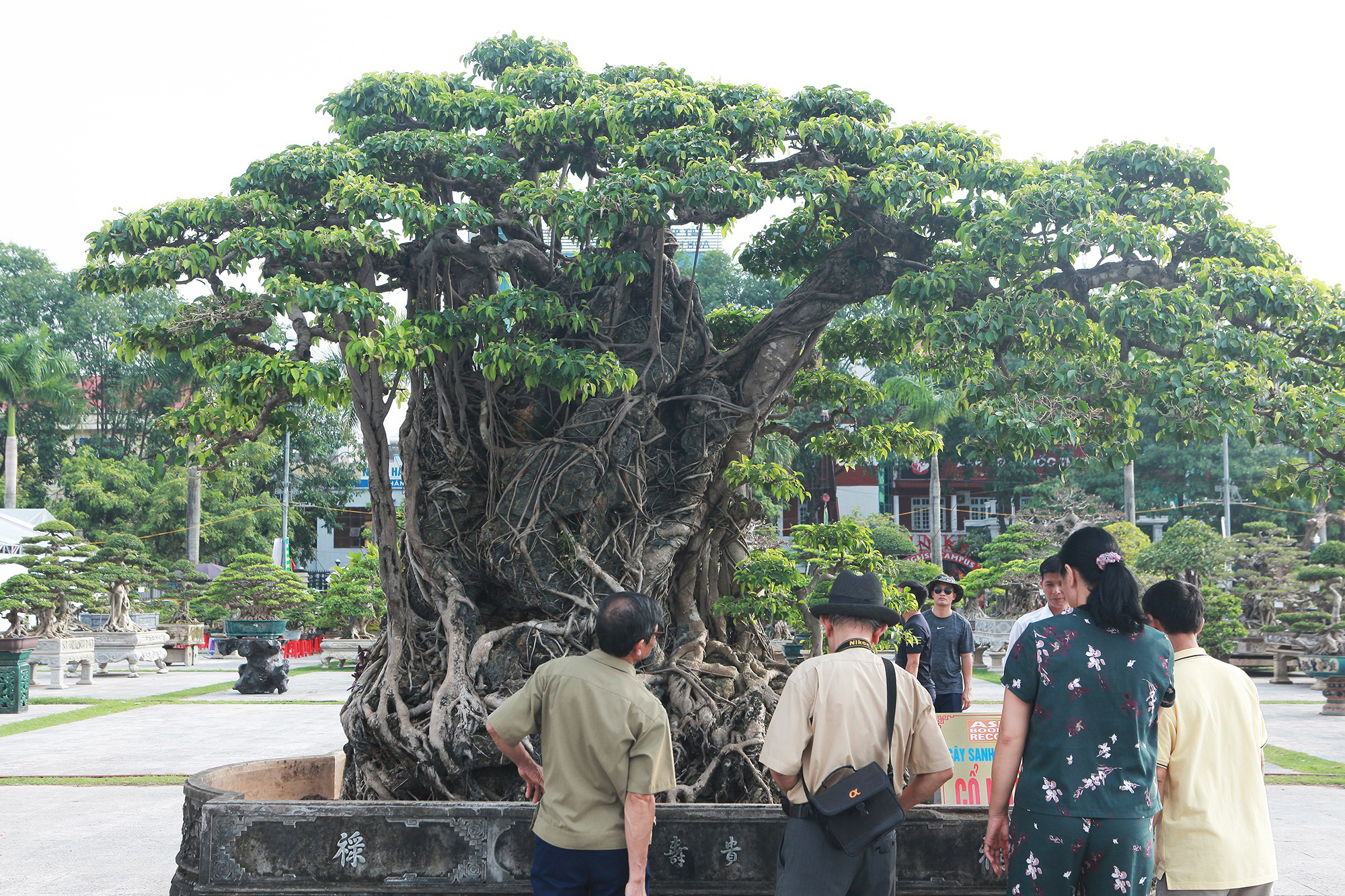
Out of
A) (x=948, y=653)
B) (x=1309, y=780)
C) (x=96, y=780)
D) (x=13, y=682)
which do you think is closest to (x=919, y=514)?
(x=1309, y=780)

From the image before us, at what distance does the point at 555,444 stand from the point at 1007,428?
313cm

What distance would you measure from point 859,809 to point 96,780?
784 centimetres

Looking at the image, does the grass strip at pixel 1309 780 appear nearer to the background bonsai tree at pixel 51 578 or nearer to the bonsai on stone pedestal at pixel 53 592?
the bonsai on stone pedestal at pixel 53 592

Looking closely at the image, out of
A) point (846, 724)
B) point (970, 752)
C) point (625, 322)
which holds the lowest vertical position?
point (970, 752)

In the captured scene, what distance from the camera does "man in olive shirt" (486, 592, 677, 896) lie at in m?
3.18

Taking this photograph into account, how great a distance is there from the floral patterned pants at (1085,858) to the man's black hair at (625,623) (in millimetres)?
1252

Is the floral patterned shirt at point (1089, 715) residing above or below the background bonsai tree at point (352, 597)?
above

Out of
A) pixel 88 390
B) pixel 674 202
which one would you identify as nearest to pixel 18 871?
pixel 674 202

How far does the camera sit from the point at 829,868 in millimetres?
3047

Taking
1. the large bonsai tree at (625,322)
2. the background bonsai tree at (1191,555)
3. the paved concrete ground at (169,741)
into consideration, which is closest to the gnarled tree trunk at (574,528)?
the large bonsai tree at (625,322)

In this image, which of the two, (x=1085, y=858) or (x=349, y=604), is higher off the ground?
(x=1085, y=858)

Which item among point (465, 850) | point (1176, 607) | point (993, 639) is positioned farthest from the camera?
point (993, 639)

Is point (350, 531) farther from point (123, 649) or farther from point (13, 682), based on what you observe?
point (13, 682)

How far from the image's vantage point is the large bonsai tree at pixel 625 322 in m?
6.23
